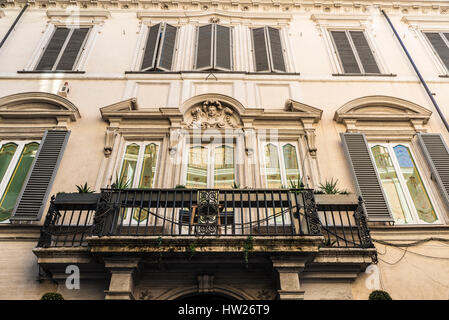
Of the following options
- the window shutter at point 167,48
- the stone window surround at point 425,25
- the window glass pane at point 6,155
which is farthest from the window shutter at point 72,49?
the stone window surround at point 425,25

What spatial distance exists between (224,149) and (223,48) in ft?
12.5

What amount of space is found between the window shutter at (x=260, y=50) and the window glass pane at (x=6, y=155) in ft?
21.5

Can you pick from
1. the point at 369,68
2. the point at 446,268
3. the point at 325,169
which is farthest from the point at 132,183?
the point at 369,68

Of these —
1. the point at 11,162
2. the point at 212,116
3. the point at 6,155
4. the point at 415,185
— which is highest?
the point at 212,116

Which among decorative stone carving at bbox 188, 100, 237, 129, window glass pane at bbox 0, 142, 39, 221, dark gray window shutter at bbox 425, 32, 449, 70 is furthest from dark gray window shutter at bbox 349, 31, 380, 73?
window glass pane at bbox 0, 142, 39, 221

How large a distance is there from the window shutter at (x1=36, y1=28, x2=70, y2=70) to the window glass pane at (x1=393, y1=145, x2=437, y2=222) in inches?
375

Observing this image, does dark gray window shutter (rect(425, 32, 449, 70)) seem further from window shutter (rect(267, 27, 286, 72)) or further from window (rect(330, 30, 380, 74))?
window shutter (rect(267, 27, 286, 72))

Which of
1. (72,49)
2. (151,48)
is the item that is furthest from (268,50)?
(72,49)

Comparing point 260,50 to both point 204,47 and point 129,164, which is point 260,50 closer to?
point 204,47

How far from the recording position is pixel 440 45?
11078mm

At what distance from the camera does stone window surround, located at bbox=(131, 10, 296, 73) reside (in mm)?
10636

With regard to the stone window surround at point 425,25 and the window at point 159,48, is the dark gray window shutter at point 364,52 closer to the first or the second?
the stone window surround at point 425,25

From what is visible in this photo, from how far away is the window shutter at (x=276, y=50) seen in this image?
10.4 metres

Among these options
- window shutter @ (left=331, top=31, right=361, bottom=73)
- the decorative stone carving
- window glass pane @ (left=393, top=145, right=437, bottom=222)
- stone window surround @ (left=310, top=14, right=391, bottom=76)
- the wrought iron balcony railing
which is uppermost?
stone window surround @ (left=310, top=14, right=391, bottom=76)
